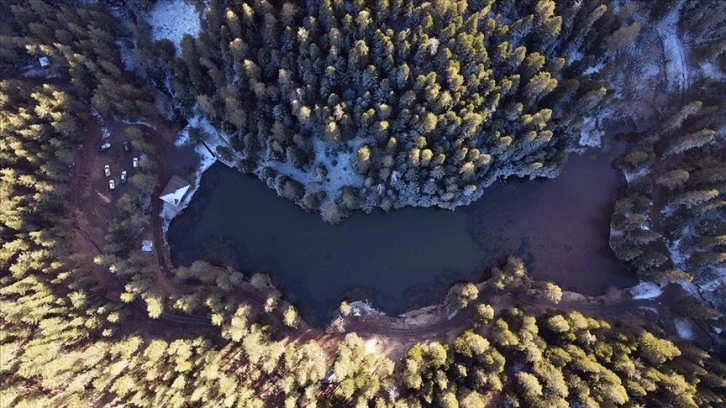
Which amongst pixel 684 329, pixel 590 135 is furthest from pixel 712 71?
pixel 684 329

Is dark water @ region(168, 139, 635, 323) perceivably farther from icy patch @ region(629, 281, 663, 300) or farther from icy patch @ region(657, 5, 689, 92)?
icy patch @ region(657, 5, 689, 92)

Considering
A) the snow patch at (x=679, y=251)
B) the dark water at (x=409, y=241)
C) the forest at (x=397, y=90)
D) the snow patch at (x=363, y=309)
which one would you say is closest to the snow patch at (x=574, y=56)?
the forest at (x=397, y=90)

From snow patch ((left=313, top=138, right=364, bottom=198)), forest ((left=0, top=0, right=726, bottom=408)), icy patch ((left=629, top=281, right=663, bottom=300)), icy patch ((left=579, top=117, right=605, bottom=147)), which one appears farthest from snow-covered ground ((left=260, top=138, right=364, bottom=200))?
icy patch ((left=629, top=281, right=663, bottom=300))

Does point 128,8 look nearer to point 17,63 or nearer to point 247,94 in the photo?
point 17,63

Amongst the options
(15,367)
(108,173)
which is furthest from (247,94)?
(15,367)

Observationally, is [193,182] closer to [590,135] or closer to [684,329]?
[590,135]
